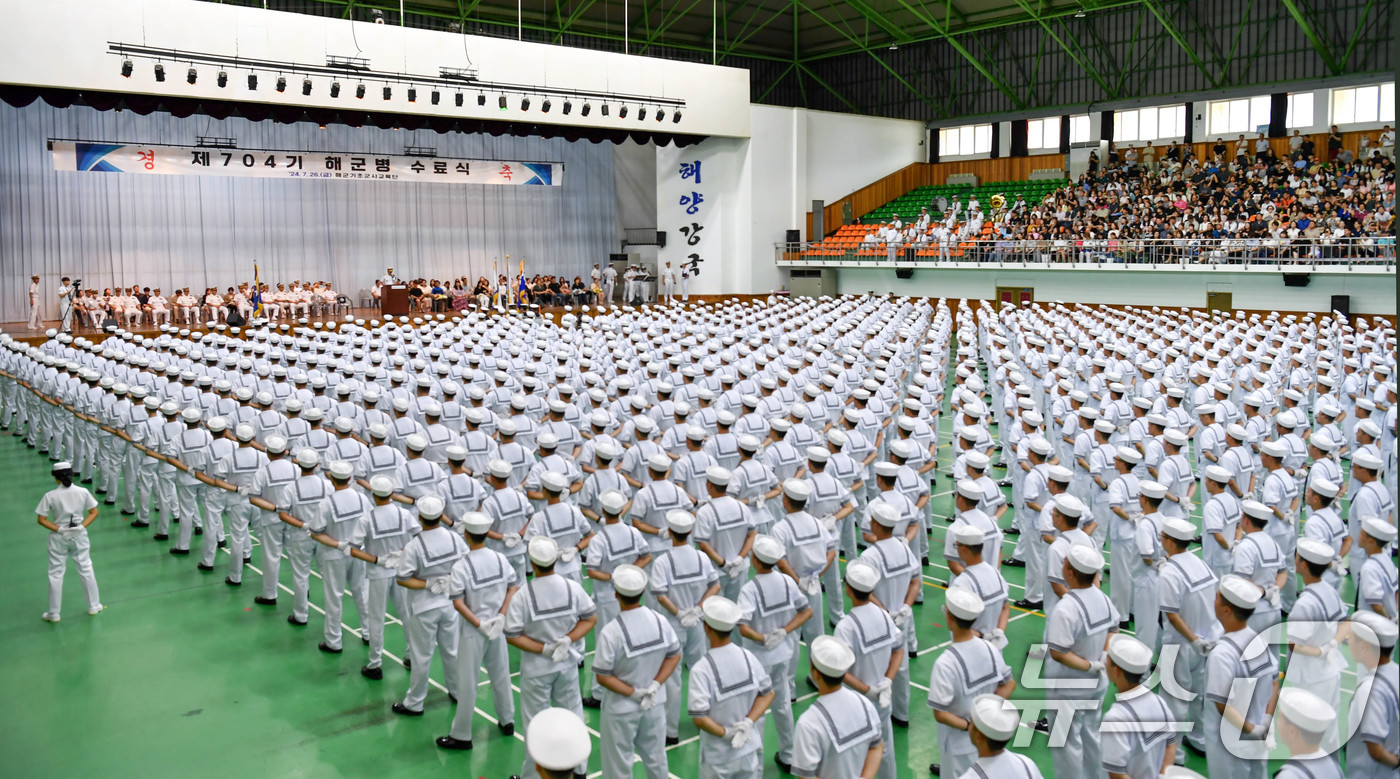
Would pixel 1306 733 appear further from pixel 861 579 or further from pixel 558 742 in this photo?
pixel 558 742

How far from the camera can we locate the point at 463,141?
122 feet

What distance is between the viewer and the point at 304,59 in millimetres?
25297

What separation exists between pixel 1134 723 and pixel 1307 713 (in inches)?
42.6

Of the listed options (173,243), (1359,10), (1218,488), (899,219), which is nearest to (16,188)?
(173,243)

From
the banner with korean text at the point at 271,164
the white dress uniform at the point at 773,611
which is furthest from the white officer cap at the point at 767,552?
the banner with korean text at the point at 271,164

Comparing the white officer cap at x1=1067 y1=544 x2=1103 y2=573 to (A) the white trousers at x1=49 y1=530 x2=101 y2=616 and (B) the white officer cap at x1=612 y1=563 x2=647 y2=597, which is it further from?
(A) the white trousers at x1=49 y1=530 x2=101 y2=616

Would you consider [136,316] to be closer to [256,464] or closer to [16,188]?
[16,188]

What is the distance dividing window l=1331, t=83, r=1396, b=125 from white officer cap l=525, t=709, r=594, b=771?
35.0 metres

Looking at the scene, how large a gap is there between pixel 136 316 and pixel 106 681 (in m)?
23.3

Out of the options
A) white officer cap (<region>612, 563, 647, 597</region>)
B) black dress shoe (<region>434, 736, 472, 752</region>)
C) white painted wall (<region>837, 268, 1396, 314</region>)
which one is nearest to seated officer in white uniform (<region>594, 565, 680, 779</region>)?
white officer cap (<region>612, 563, 647, 597</region>)

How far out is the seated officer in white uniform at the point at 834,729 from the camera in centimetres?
480

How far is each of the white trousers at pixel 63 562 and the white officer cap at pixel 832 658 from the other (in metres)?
7.79

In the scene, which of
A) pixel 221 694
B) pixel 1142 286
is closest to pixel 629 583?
pixel 221 694

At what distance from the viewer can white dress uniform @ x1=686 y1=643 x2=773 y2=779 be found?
5.21 meters
